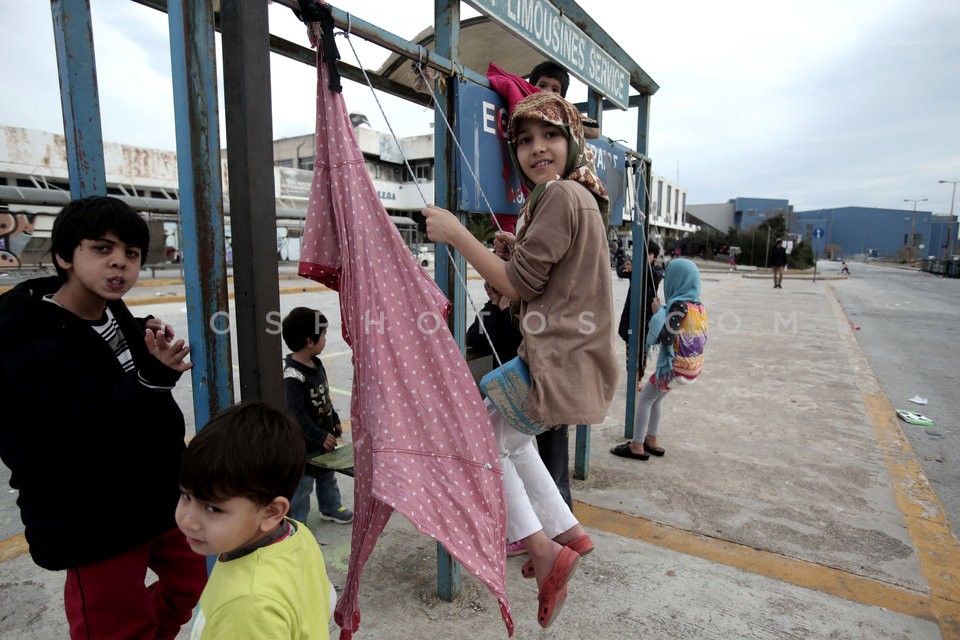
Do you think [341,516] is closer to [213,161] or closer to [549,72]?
[213,161]

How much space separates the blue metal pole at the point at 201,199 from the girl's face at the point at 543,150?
1.00m

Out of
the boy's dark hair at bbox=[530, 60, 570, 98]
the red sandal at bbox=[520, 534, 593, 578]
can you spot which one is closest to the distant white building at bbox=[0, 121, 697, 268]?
the boy's dark hair at bbox=[530, 60, 570, 98]

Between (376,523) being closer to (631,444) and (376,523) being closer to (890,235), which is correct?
(631,444)

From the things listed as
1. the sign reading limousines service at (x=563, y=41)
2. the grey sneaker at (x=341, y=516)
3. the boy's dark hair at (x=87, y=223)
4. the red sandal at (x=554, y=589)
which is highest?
the sign reading limousines service at (x=563, y=41)

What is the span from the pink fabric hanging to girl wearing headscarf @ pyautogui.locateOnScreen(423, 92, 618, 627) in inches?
6.8

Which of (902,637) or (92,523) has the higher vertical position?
(92,523)

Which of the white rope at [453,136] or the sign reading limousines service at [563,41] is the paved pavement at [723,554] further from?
the sign reading limousines service at [563,41]

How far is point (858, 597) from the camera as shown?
2488 mm

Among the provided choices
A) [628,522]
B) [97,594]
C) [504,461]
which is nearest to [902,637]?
[628,522]

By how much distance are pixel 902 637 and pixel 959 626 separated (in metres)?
0.31

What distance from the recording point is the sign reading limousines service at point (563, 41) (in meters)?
2.25

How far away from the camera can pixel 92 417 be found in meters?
1.38

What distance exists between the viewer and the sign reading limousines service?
2.25 meters

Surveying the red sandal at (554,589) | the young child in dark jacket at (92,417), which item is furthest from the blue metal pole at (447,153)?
the young child in dark jacket at (92,417)
